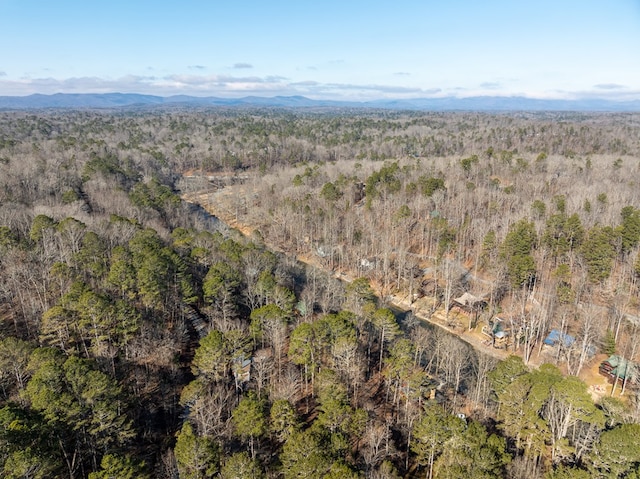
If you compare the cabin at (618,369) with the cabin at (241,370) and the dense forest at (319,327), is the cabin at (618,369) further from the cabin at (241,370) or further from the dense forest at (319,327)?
the cabin at (241,370)

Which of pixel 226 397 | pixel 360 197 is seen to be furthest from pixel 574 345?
pixel 360 197

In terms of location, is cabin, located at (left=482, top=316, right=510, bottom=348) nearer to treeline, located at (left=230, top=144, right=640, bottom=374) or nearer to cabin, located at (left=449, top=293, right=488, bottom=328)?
treeline, located at (left=230, top=144, right=640, bottom=374)

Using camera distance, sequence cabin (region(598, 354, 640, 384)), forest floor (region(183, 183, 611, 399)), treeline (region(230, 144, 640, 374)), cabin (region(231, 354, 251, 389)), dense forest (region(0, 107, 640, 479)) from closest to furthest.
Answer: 1. dense forest (region(0, 107, 640, 479))
2. cabin (region(231, 354, 251, 389))
3. cabin (region(598, 354, 640, 384))
4. forest floor (region(183, 183, 611, 399))
5. treeline (region(230, 144, 640, 374))

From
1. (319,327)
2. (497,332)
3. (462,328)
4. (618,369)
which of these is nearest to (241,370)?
(319,327)

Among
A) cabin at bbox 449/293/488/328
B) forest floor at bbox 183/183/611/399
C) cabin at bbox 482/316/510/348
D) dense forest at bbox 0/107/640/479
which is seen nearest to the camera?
dense forest at bbox 0/107/640/479

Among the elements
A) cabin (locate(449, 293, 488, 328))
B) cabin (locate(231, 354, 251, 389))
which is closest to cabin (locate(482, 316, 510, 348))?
cabin (locate(449, 293, 488, 328))

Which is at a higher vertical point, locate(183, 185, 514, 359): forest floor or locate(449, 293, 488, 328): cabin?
locate(449, 293, 488, 328): cabin

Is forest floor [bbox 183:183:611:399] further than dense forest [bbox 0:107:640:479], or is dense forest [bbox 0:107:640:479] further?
forest floor [bbox 183:183:611:399]

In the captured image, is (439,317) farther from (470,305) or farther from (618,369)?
(618,369)
